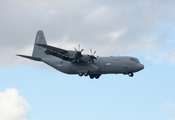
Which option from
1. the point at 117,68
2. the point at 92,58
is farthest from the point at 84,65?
the point at 117,68

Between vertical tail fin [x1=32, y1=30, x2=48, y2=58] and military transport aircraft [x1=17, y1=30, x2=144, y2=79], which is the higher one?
vertical tail fin [x1=32, y1=30, x2=48, y2=58]

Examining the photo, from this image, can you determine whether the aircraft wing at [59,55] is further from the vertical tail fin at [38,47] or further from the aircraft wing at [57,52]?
the vertical tail fin at [38,47]

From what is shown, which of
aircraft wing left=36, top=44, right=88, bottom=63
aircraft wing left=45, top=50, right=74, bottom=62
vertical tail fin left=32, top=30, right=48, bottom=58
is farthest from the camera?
vertical tail fin left=32, top=30, right=48, bottom=58

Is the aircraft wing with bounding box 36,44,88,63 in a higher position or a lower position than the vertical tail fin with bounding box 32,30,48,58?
lower

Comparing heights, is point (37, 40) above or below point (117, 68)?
above

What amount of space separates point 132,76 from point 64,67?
32.3 ft

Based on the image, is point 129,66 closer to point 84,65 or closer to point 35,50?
point 84,65

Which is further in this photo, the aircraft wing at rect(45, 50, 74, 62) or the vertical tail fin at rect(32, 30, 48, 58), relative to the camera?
the vertical tail fin at rect(32, 30, 48, 58)

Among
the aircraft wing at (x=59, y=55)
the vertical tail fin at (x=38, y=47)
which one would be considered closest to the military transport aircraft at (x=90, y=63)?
the aircraft wing at (x=59, y=55)

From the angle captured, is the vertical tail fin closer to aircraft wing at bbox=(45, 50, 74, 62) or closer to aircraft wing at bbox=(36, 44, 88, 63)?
aircraft wing at bbox=(45, 50, 74, 62)

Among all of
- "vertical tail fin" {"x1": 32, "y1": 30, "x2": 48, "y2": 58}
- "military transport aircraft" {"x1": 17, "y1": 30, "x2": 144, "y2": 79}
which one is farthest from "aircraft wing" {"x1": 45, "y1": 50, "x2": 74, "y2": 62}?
"vertical tail fin" {"x1": 32, "y1": 30, "x2": 48, "y2": 58}

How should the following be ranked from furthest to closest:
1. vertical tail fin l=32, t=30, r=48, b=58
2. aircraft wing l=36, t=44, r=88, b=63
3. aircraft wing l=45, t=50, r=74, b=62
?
vertical tail fin l=32, t=30, r=48, b=58
aircraft wing l=45, t=50, r=74, b=62
aircraft wing l=36, t=44, r=88, b=63

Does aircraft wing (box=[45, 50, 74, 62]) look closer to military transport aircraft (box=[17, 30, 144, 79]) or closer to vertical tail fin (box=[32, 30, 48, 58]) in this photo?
military transport aircraft (box=[17, 30, 144, 79])

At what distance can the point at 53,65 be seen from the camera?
4878 cm
